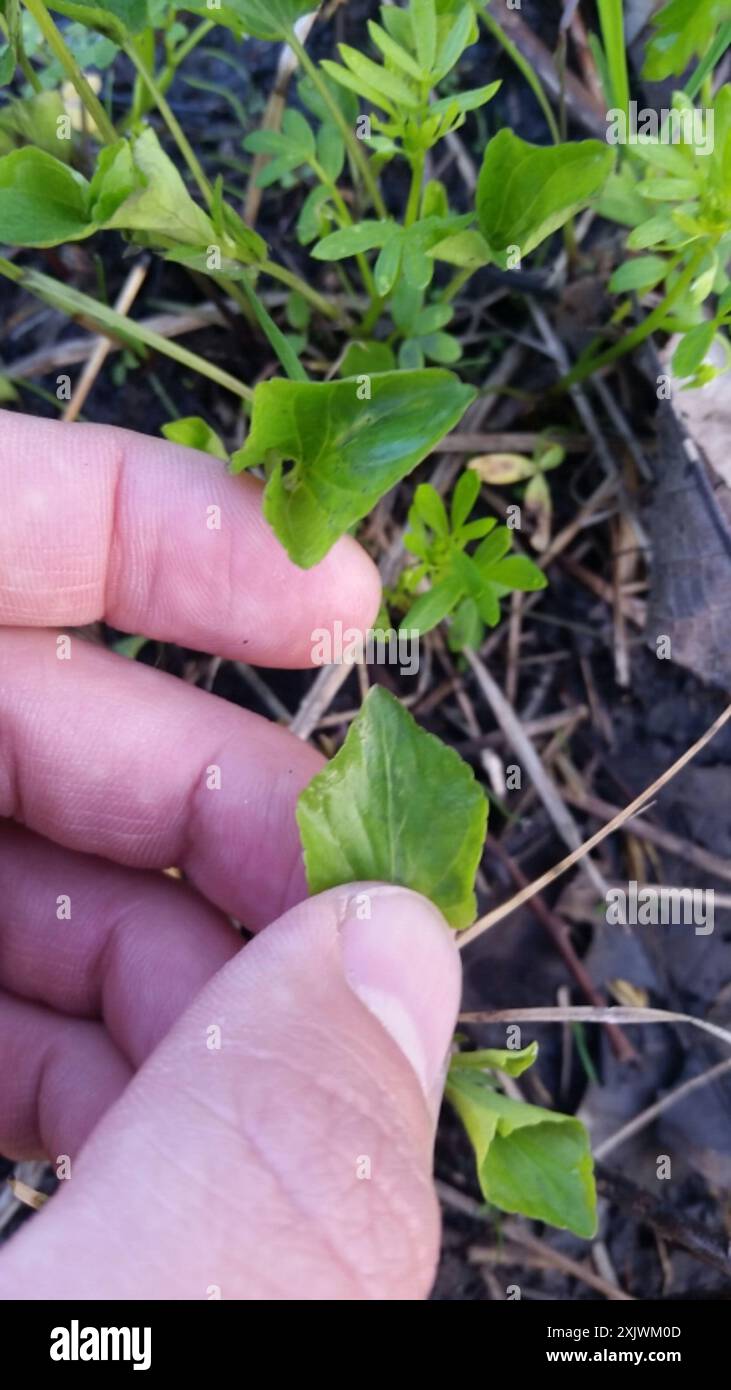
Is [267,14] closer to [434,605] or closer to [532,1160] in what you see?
[434,605]

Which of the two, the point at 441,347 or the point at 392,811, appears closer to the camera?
the point at 392,811

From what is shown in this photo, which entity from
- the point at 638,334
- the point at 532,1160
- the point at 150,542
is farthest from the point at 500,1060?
the point at 638,334

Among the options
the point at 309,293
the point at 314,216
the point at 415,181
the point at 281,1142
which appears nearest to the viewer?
the point at 281,1142

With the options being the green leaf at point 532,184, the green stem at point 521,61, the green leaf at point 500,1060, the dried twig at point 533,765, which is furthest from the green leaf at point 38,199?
the green leaf at point 500,1060

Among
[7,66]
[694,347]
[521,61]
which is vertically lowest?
[694,347]

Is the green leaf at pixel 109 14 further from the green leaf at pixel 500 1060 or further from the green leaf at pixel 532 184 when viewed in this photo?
the green leaf at pixel 500 1060

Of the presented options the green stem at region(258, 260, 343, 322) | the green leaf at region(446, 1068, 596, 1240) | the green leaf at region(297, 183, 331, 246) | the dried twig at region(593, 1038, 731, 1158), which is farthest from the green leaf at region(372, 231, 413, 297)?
the dried twig at region(593, 1038, 731, 1158)

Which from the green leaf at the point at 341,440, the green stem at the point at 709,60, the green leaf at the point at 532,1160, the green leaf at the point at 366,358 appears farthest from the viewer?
the green leaf at the point at 366,358

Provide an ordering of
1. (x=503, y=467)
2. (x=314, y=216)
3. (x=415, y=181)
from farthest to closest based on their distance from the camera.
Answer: (x=503, y=467) < (x=314, y=216) < (x=415, y=181)
